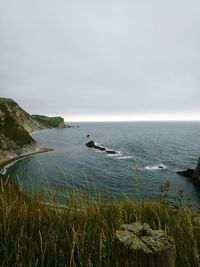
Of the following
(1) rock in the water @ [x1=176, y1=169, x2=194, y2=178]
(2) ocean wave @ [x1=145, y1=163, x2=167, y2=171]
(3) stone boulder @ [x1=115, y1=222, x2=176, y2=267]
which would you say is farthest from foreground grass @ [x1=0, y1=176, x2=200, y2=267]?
(2) ocean wave @ [x1=145, y1=163, x2=167, y2=171]

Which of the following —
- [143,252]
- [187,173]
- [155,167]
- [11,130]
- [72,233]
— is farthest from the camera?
[11,130]

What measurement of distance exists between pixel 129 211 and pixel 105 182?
36.7 m

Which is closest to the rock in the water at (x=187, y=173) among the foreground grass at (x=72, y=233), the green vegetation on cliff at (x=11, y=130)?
the green vegetation on cliff at (x=11, y=130)

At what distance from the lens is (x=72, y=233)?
12.4 ft

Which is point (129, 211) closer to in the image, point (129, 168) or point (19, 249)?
point (19, 249)

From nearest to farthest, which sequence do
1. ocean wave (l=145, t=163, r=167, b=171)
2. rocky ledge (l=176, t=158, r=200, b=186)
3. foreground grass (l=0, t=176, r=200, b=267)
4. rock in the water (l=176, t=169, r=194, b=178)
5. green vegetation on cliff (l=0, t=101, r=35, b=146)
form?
1. foreground grass (l=0, t=176, r=200, b=267)
2. rocky ledge (l=176, t=158, r=200, b=186)
3. rock in the water (l=176, t=169, r=194, b=178)
4. ocean wave (l=145, t=163, r=167, b=171)
5. green vegetation on cliff (l=0, t=101, r=35, b=146)

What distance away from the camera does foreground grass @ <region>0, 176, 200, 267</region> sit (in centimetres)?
338

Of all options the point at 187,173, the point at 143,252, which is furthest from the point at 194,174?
the point at 143,252

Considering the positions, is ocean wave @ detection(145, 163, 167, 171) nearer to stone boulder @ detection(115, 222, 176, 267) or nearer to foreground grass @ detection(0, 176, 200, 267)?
foreground grass @ detection(0, 176, 200, 267)

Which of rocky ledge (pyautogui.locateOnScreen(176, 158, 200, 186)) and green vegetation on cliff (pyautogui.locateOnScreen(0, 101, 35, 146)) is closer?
rocky ledge (pyautogui.locateOnScreen(176, 158, 200, 186))

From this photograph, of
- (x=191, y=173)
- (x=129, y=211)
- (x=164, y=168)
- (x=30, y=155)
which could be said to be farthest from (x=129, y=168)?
(x=129, y=211)

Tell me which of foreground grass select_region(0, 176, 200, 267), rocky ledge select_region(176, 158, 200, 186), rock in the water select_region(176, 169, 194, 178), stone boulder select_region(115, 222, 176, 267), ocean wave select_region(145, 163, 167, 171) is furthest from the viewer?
ocean wave select_region(145, 163, 167, 171)

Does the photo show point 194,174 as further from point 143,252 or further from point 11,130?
point 11,130

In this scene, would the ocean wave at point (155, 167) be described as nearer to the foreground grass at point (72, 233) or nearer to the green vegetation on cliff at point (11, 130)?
the green vegetation on cliff at point (11, 130)
